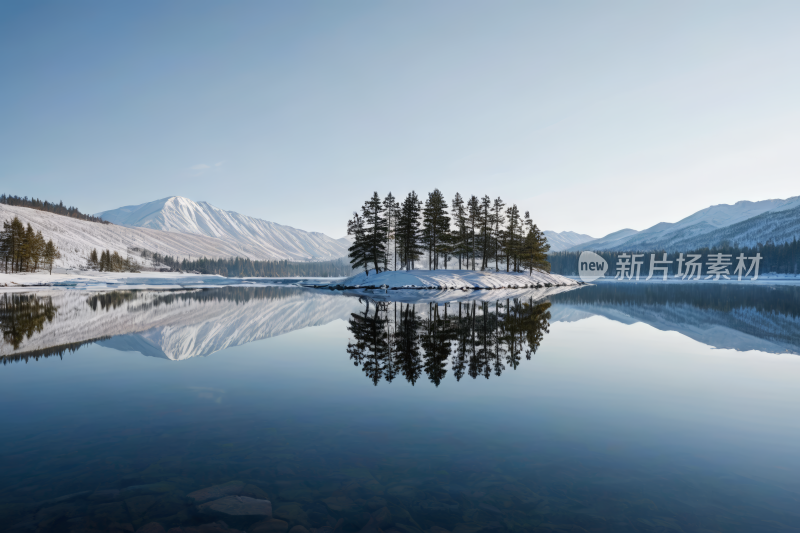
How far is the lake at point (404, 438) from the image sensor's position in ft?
18.1

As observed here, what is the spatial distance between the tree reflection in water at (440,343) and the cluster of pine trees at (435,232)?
170ft

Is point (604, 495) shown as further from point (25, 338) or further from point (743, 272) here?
point (743, 272)

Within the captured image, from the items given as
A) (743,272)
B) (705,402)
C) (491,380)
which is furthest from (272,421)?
(743,272)

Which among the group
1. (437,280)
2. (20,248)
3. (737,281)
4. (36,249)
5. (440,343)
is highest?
(36,249)

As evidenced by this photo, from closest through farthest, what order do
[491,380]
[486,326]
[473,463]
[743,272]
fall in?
[473,463], [491,380], [486,326], [743,272]

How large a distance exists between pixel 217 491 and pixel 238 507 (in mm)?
617

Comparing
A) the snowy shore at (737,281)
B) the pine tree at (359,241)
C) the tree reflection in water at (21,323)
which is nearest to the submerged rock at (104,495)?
the tree reflection in water at (21,323)

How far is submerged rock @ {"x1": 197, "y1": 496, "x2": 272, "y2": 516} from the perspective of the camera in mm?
5488

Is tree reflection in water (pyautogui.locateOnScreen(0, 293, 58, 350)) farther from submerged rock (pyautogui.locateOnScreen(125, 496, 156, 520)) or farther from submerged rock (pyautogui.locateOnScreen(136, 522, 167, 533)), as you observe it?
submerged rock (pyautogui.locateOnScreen(136, 522, 167, 533))

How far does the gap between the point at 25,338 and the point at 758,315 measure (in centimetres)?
4744

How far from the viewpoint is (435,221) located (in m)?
81.4

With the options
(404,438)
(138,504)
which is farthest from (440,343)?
(138,504)

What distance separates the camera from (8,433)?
834cm

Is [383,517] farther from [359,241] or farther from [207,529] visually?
[359,241]
